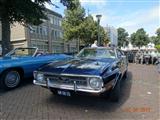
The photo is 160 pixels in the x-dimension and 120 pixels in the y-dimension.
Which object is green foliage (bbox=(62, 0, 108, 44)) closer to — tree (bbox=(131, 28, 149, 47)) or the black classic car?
the black classic car

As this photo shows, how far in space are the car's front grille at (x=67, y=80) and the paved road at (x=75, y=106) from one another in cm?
67

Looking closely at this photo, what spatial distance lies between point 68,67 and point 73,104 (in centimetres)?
100

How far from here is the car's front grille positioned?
4547 mm

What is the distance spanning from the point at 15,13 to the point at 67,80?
11.2 m

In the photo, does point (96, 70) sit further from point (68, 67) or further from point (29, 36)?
point (29, 36)

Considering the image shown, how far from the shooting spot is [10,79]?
681cm

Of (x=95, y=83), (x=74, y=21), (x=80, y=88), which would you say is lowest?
(x=80, y=88)

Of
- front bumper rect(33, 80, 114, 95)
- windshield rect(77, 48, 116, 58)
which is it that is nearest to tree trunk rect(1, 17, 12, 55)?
windshield rect(77, 48, 116, 58)

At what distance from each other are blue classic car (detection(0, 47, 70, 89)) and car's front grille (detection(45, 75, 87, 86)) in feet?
7.54

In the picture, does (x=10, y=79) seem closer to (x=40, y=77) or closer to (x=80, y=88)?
(x=40, y=77)

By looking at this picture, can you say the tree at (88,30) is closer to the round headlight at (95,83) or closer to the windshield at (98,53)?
the windshield at (98,53)

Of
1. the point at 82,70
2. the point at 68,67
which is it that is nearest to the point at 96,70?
the point at 82,70

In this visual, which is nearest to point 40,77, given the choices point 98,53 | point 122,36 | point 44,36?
point 98,53

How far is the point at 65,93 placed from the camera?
4.80 m
